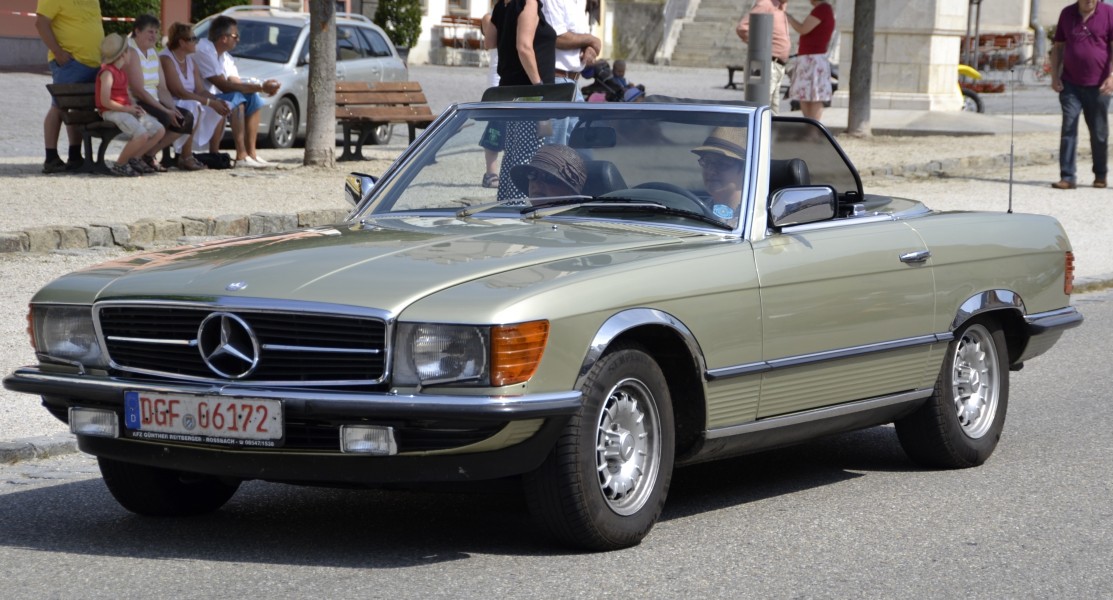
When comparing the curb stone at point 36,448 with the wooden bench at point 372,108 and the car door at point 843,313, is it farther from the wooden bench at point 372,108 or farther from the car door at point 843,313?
the wooden bench at point 372,108

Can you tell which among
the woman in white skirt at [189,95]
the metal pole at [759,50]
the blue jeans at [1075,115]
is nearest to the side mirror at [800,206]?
the metal pole at [759,50]

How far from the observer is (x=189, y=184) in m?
15.7

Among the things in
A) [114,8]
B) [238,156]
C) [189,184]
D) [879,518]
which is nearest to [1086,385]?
[879,518]

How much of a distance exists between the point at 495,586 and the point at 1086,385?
5136mm

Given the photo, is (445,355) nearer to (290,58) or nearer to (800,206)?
(800,206)

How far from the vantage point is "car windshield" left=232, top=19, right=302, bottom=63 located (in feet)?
71.5

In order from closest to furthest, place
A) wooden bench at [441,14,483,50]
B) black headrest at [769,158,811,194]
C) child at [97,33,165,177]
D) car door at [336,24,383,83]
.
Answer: black headrest at [769,158,811,194] → child at [97,33,165,177] → car door at [336,24,383,83] → wooden bench at [441,14,483,50]

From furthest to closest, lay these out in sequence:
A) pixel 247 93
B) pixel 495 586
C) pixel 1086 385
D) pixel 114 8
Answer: pixel 114 8 → pixel 247 93 → pixel 1086 385 → pixel 495 586

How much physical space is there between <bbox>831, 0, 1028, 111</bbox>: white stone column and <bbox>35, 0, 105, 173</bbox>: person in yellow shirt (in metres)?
16.0

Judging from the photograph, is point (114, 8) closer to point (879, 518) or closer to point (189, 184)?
point (189, 184)

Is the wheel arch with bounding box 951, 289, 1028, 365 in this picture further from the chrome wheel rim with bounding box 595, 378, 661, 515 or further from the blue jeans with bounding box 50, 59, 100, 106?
the blue jeans with bounding box 50, 59, 100, 106

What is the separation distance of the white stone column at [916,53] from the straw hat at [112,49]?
1624cm

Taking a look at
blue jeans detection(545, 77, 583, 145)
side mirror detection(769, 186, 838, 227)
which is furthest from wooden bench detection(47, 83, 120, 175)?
side mirror detection(769, 186, 838, 227)

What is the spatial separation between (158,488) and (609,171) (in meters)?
1.98
